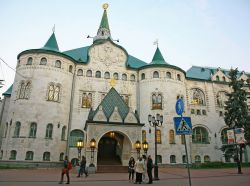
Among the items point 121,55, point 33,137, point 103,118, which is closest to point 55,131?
point 33,137

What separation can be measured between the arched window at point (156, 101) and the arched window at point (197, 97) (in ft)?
25.0

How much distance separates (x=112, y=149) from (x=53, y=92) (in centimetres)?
1180

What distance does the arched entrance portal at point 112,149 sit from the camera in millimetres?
25494

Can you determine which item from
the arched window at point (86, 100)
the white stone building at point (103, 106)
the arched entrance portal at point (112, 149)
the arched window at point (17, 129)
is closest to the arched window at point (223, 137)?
the white stone building at point (103, 106)

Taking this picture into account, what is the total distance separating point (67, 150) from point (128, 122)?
10.9 metres

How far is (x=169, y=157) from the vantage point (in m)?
30.8

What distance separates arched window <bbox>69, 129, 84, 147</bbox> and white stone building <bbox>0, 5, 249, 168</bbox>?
142 millimetres

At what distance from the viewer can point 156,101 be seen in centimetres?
3322

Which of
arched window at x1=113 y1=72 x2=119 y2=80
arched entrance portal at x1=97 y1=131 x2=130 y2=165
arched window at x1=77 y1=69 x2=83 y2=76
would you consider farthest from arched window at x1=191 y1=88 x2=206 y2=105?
arched window at x1=77 y1=69 x2=83 y2=76

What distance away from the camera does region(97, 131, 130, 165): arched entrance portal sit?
25494 millimetres

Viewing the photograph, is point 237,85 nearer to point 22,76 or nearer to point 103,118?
point 103,118

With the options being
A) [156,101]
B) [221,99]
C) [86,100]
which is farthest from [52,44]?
[221,99]

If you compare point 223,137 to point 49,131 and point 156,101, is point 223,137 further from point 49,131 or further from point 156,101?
point 49,131

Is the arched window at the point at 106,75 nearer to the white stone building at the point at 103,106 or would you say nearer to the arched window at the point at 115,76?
the white stone building at the point at 103,106
